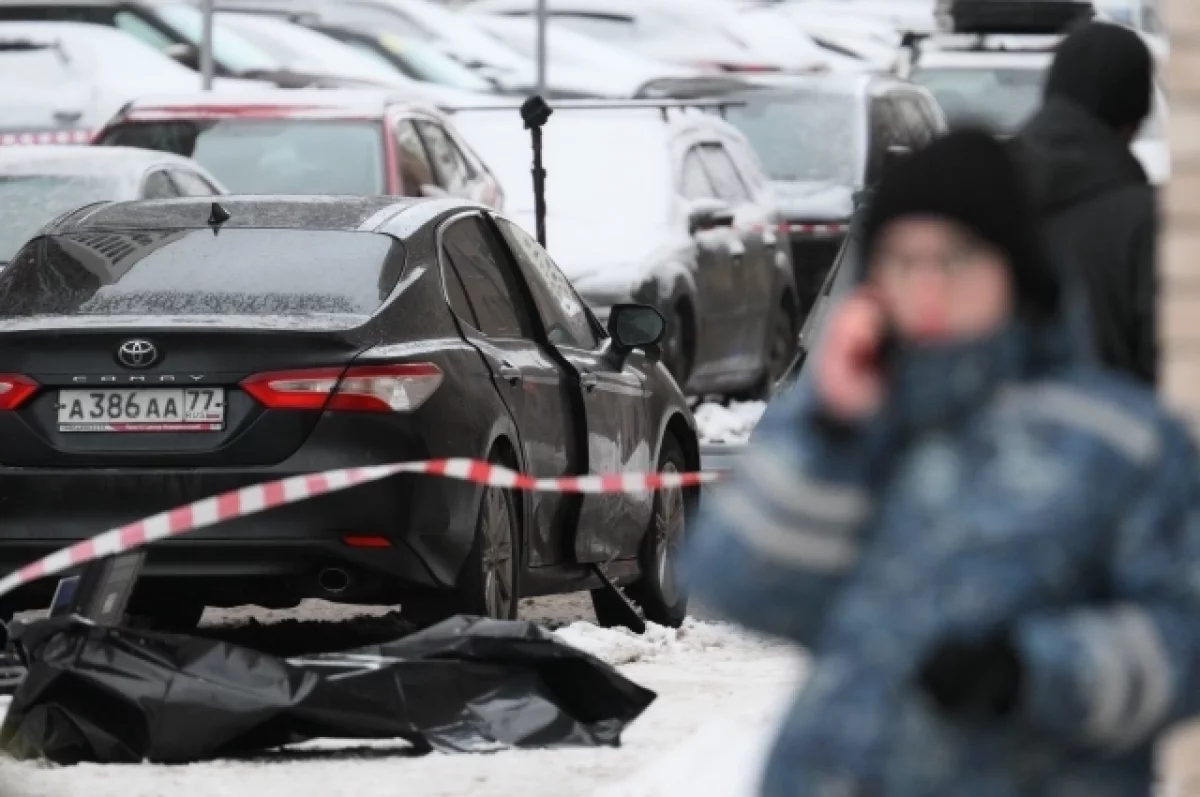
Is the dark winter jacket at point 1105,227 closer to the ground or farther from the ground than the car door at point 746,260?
farther from the ground

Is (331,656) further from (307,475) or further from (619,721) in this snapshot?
(307,475)

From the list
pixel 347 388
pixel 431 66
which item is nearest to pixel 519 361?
pixel 347 388

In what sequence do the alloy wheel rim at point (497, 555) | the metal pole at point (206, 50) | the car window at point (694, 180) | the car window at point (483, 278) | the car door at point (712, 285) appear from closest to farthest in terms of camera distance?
the alloy wheel rim at point (497, 555) → the car window at point (483, 278) → the car door at point (712, 285) → the car window at point (694, 180) → the metal pole at point (206, 50)

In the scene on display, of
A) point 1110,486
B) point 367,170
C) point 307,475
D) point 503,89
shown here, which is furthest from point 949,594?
point 503,89

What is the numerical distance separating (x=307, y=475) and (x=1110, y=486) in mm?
6359

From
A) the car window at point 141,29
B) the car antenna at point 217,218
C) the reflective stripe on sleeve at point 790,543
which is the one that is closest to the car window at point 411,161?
the car antenna at point 217,218

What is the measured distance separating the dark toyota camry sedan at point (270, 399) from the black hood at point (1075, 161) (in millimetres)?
3429

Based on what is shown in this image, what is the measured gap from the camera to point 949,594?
3.39m

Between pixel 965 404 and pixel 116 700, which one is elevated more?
pixel 965 404

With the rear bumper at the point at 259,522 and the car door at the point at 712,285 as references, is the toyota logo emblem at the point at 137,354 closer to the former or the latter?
the rear bumper at the point at 259,522

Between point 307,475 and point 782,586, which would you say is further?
point 307,475

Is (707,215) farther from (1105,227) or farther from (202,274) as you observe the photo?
(1105,227)

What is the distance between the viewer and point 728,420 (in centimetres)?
2041

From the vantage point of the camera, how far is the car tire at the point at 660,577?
11836 mm
